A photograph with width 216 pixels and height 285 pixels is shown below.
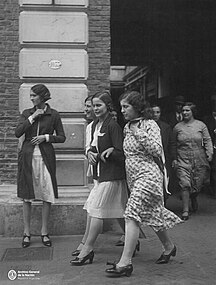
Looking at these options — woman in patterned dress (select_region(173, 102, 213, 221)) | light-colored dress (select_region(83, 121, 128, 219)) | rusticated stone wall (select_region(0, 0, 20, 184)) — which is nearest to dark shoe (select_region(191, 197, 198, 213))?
woman in patterned dress (select_region(173, 102, 213, 221))

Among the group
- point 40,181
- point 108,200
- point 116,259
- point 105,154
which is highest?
point 105,154

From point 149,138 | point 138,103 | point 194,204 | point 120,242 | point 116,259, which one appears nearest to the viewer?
point 149,138

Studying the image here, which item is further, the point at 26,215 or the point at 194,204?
the point at 194,204

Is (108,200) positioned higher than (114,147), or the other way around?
(114,147)

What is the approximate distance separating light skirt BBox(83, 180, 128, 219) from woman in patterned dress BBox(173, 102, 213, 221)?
270 cm

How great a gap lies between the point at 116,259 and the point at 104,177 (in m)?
0.98

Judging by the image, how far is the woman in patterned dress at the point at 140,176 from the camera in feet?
17.8

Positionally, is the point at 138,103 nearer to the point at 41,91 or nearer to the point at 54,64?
the point at 41,91

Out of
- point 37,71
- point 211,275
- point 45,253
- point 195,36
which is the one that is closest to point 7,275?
point 45,253

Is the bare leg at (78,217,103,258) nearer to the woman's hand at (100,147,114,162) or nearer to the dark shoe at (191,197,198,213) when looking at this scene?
the woman's hand at (100,147,114,162)

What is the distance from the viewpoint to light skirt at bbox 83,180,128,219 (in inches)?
228

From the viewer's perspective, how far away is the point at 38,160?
6738 mm

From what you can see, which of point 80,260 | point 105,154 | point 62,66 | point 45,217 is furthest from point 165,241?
point 62,66

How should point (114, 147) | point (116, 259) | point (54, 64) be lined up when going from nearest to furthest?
point (114, 147), point (116, 259), point (54, 64)
